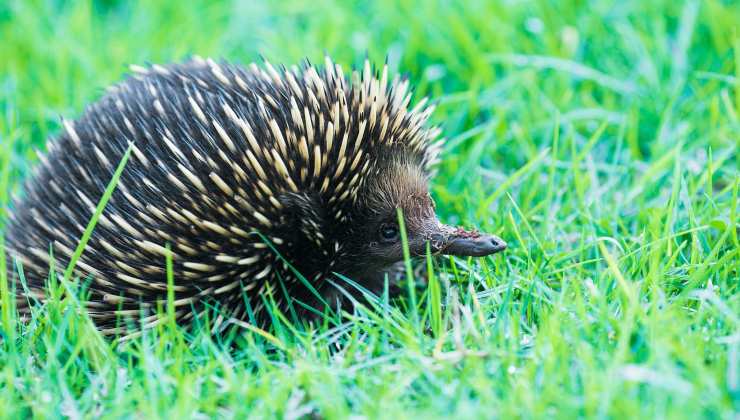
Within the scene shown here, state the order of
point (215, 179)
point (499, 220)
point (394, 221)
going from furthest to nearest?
point (499, 220) < point (394, 221) < point (215, 179)

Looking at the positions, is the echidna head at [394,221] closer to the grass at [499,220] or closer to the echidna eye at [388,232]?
the echidna eye at [388,232]

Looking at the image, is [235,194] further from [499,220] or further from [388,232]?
[499,220]

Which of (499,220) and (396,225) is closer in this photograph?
(396,225)

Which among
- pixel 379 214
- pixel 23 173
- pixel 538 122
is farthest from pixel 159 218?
pixel 538 122

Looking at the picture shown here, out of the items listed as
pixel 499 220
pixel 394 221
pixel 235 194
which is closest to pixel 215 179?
pixel 235 194

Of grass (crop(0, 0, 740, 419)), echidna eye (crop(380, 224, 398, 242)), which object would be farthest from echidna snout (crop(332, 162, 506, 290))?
grass (crop(0, 0, 740, 419))

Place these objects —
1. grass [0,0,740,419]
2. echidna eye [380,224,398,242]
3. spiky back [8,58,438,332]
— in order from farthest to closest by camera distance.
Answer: echidna eye [380,224,398,242] < spiky back [8,58,438,332] < grass [0,0,740,419]

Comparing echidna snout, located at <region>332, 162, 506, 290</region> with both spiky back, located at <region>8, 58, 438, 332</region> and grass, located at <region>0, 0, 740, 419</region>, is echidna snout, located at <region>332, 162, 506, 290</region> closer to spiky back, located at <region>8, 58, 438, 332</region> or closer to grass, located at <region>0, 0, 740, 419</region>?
spiky back, located at <region>8, 58, 438, 332</region>
